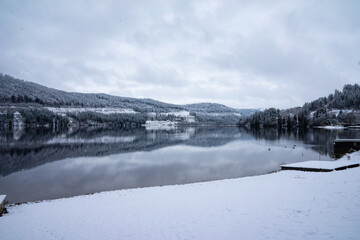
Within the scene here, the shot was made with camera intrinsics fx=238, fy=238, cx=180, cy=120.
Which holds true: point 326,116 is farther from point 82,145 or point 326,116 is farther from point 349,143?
point 82,145

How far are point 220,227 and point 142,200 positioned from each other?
7.76 metres

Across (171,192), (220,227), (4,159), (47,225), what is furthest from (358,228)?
(4,159)

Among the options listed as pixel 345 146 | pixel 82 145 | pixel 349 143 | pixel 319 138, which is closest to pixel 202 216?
pixel 345 146

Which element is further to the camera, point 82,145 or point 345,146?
point 82,145

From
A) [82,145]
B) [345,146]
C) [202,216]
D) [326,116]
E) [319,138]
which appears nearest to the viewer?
[202,216]

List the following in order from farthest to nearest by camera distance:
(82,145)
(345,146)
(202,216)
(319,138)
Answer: (319,138), (82,145), (345,146), (202,216)

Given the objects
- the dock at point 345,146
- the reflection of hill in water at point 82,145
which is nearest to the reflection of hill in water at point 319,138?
the reflection of hill in water at point 82,145

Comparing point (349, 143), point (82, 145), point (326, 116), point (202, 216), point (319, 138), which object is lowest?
point (82, 145)

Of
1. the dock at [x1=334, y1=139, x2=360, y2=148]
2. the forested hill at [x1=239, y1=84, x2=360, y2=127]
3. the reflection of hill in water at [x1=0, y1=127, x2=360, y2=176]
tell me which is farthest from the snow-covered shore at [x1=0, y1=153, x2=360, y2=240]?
the forested hill at [x1=239, y1=84, x2=360, y2=127]

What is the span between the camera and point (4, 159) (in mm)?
41125

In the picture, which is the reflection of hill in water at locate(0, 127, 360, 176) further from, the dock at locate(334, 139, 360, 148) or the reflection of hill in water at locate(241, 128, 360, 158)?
the dock at locate(334, 139, 360, 148)

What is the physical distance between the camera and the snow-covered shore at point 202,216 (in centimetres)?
959

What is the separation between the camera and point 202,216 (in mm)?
12211

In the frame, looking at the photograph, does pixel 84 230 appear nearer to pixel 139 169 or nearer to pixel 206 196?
pixel 206 196
